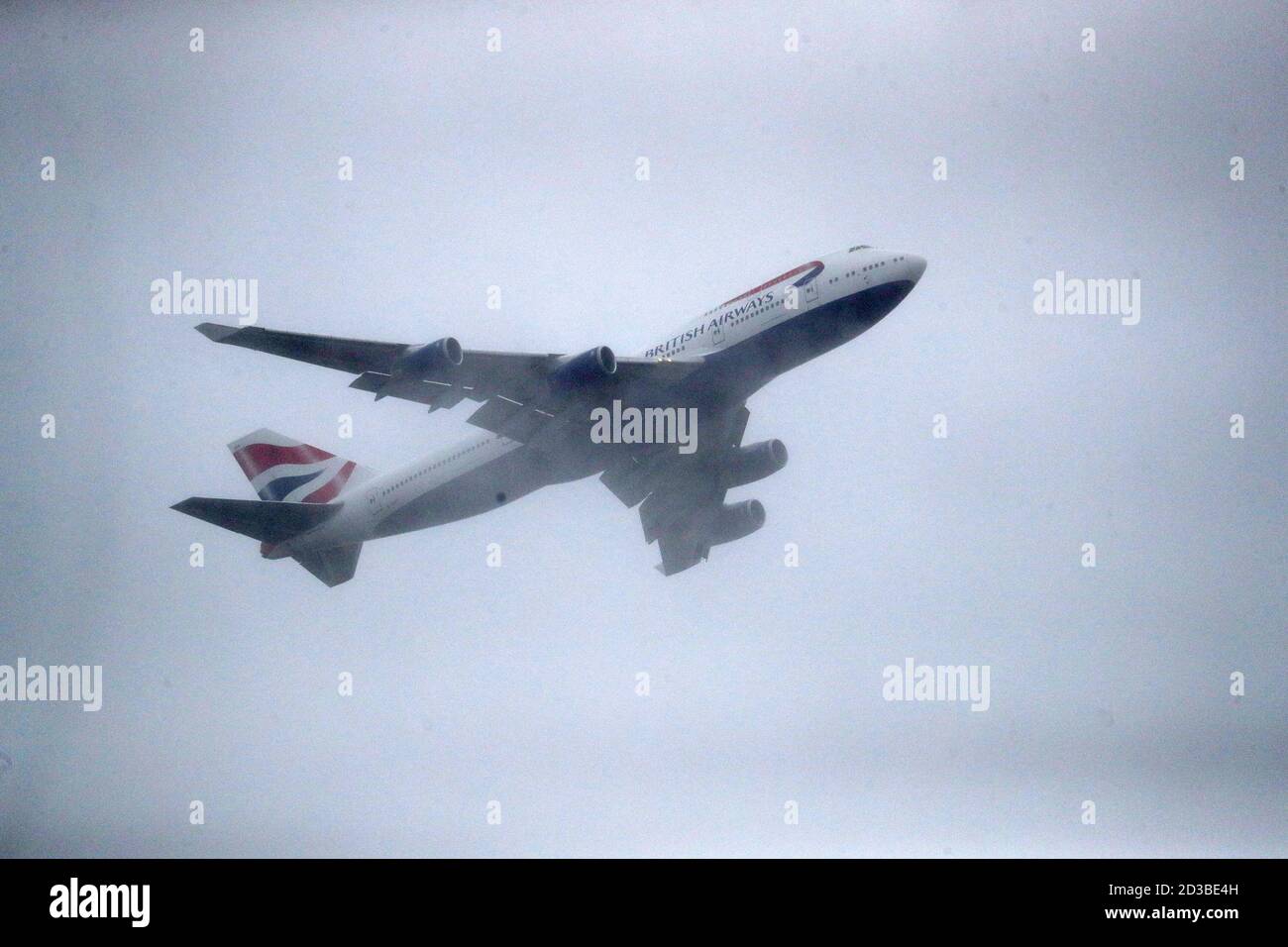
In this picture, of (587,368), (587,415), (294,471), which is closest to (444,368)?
(587,368)

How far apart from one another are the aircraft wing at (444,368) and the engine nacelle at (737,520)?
2782mm

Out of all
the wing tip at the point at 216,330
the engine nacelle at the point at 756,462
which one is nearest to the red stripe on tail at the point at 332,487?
the wing tip at the point at 216,330

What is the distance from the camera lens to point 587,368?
1129 cm

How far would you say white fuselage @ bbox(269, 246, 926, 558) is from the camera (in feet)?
38.9

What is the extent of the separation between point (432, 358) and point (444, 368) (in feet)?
0.59

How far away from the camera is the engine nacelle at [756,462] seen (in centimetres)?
1390

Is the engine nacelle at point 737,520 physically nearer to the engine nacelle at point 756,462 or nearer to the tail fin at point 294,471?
the engine nacelle at point 756,462

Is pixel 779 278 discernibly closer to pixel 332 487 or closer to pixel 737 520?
pixel 737 520
